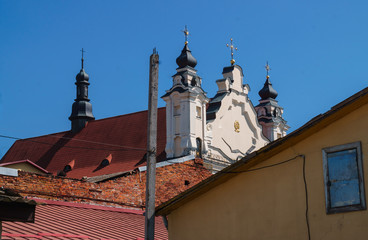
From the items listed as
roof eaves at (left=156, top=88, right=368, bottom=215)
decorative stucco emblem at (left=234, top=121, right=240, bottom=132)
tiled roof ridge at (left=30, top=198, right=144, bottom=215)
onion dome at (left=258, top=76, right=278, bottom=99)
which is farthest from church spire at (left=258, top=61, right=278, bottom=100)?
roof eaves at (left=156, top=88, right=368, bottom=215)

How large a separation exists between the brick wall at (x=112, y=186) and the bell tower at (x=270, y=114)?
68.1 ft

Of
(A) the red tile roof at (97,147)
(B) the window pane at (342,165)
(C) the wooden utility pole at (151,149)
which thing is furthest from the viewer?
(A) the red tile roof at (97,147)

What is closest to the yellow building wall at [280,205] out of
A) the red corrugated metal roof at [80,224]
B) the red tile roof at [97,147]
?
the red corrugated metal roof at [80,224]

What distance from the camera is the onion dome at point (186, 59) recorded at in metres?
43.7

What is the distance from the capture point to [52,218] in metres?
18.8

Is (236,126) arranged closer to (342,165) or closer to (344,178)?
(342,165)

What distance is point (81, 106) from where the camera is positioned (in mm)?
51031

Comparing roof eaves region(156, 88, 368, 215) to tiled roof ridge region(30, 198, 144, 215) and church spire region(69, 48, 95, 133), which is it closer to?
tiled roof ridge region(30, 198, 144, 215)

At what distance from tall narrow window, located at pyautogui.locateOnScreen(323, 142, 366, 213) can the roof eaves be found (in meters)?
0.49

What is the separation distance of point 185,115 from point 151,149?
2937cm

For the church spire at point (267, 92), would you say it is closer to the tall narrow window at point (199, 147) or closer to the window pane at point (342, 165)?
the tall narrow window at point (199, 147)

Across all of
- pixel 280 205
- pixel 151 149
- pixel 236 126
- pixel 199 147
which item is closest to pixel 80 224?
pixel 151 149

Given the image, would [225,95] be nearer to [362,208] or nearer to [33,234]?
[33,234]

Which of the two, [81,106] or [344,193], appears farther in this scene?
[81,106]
